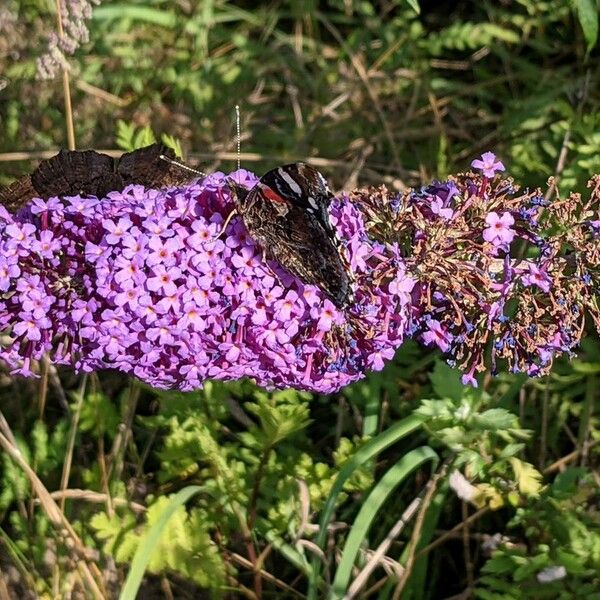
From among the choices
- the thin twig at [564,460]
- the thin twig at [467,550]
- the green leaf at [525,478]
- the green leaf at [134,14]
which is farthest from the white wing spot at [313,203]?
the green leaf at [134,14]

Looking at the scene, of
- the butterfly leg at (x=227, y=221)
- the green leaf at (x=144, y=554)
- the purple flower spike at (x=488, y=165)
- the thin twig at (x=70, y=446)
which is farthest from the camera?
the thin twig at (x=70, y=446)

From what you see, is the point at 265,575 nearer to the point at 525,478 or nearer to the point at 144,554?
the point at 144,554

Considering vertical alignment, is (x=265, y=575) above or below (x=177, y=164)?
below

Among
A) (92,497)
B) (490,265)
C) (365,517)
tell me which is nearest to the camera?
(490,265)

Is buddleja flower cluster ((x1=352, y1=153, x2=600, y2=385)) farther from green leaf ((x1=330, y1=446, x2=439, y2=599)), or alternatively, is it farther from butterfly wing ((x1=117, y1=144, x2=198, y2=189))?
butterfly wing ((x1=117, y1=144, x2=198, y2=189))

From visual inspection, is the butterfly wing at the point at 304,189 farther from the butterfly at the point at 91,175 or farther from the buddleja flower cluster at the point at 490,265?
the butterfly at the point at 91,175

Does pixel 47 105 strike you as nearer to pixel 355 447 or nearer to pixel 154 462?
pixel 154 462

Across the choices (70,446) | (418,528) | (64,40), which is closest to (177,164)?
(64,40)
